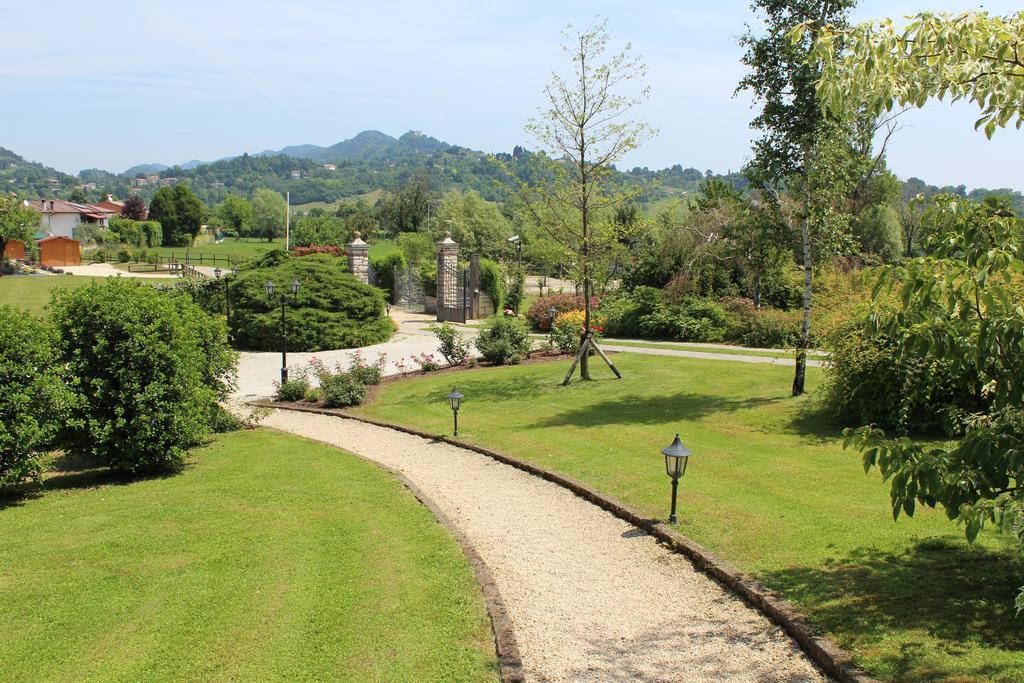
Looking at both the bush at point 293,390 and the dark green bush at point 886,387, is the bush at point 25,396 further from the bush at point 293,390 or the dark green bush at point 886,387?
the dark green bush at point 886,387

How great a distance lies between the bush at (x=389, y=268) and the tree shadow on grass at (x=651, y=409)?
27.3m

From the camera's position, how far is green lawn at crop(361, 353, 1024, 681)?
5633 mm

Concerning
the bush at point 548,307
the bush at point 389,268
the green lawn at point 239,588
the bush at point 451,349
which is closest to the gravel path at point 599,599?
the green lawn at point 239,588

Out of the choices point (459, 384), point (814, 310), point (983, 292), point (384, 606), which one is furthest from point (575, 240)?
point (983, 292)

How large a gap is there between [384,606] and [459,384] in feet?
41.9

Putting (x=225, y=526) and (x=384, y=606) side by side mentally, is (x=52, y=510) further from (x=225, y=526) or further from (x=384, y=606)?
(x=384, y=606)

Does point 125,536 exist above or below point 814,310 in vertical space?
below

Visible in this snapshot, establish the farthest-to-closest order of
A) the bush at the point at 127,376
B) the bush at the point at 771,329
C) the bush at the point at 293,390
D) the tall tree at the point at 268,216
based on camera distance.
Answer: the tall tree at the point at 268,216
the bush at the point at 771,329
the bush at the point at 293,390
the bush at the point at 127,376

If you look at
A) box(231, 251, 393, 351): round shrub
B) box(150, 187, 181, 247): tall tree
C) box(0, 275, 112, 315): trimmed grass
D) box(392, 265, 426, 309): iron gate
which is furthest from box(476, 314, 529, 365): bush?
box(150, 187, 181, 247): tall tree

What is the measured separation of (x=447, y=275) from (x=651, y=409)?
21438mm

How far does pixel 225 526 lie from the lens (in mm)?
8805

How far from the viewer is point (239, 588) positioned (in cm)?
681

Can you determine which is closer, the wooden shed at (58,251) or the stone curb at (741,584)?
the stone curb at (741,584)

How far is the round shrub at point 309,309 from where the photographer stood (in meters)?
26.0
